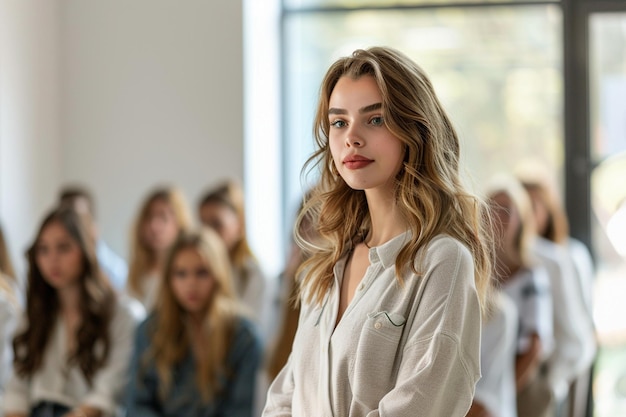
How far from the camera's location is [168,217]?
5039 mm

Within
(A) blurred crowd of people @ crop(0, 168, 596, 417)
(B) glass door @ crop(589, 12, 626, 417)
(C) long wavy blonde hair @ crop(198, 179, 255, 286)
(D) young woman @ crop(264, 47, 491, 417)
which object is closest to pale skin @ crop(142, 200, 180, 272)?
(C) long wavy blonde hair @ crop(198, 179, 255, 286)

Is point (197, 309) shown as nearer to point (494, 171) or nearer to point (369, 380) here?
point (369, 380)

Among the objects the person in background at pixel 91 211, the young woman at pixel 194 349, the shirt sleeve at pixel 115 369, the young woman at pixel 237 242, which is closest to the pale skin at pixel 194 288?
the young woman at pixel 194 349

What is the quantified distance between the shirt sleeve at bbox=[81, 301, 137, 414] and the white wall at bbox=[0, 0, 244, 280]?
6.15 feet

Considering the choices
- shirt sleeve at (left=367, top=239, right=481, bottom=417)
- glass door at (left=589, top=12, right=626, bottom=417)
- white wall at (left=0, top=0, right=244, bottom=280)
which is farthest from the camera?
white wall at (left=0, top=0, right=244, bottom=280)

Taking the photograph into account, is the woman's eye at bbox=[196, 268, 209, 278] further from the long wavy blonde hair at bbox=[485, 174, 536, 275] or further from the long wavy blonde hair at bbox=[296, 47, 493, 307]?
the long wavy blonde hair at bbox=[296, 47, 493, 307]

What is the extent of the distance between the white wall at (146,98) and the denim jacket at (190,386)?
214cm

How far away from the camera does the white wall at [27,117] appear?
5.52m

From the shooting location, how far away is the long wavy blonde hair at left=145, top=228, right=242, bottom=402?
12.1ft

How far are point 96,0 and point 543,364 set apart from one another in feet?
10.2

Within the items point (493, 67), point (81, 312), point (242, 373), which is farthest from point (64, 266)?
point (493, 67)

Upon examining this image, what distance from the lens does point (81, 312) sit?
3.86m

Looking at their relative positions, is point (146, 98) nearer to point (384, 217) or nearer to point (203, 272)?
point (203, 272)

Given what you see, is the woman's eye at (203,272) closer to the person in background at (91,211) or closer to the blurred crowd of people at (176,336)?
the blurred crowd of people at (176,336)
